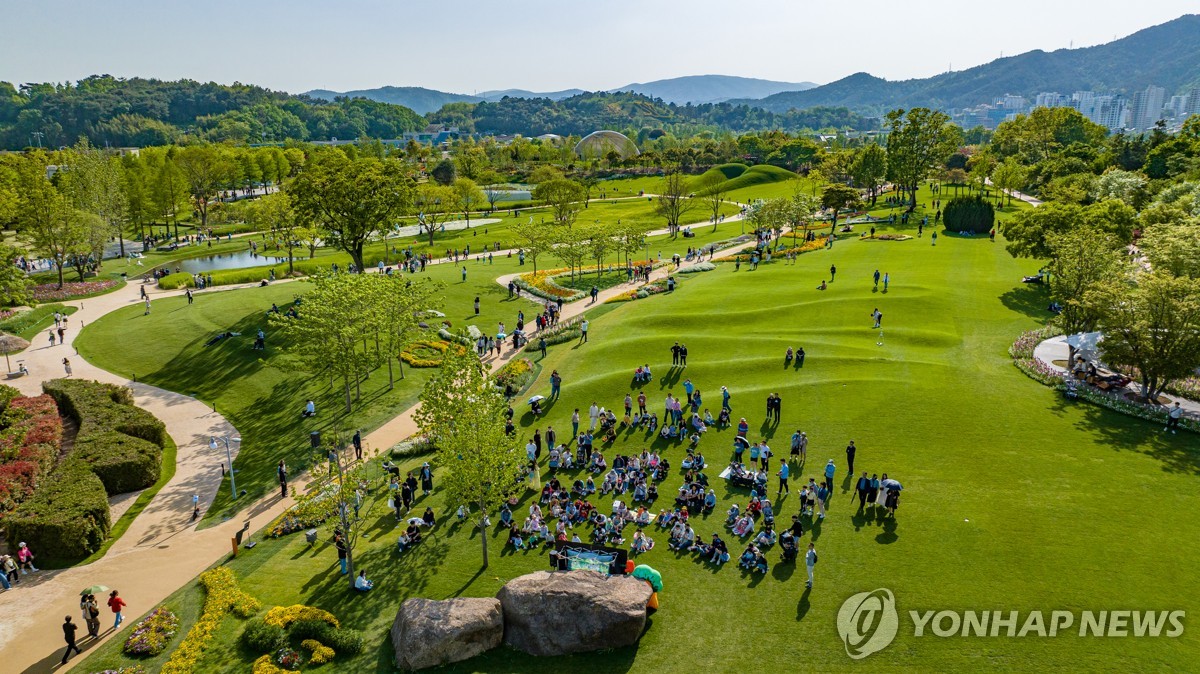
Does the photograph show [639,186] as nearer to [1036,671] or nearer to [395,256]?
[395,256]

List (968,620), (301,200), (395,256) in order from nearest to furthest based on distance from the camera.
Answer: (968,620), (301,200), (395,256)

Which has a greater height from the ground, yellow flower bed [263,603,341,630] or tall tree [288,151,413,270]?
tall tree [288,151,413,270]

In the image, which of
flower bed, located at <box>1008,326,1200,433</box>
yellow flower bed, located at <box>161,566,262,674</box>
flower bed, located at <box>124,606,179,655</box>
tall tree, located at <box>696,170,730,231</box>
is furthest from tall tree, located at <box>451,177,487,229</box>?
flower bed, located at <box>124,606,179,655</box>

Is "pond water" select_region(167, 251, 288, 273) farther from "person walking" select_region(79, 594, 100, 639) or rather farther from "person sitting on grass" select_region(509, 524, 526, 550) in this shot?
"person sitting on grass" select_region(509, 524, 526, 550)

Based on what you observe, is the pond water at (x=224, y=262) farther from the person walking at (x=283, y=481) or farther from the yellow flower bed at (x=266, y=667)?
the yellow flower bed at (x=266, y=667)

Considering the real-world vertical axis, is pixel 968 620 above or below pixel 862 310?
below

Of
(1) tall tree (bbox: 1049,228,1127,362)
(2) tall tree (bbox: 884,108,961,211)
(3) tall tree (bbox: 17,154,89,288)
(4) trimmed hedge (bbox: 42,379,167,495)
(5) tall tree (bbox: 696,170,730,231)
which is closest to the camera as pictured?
(4) trimmed hedge (bbox: 42,379,167,495)

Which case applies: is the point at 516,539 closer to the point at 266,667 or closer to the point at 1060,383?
the point at 266,667

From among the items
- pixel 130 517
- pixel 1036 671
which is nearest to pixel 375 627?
pixel 130 517
